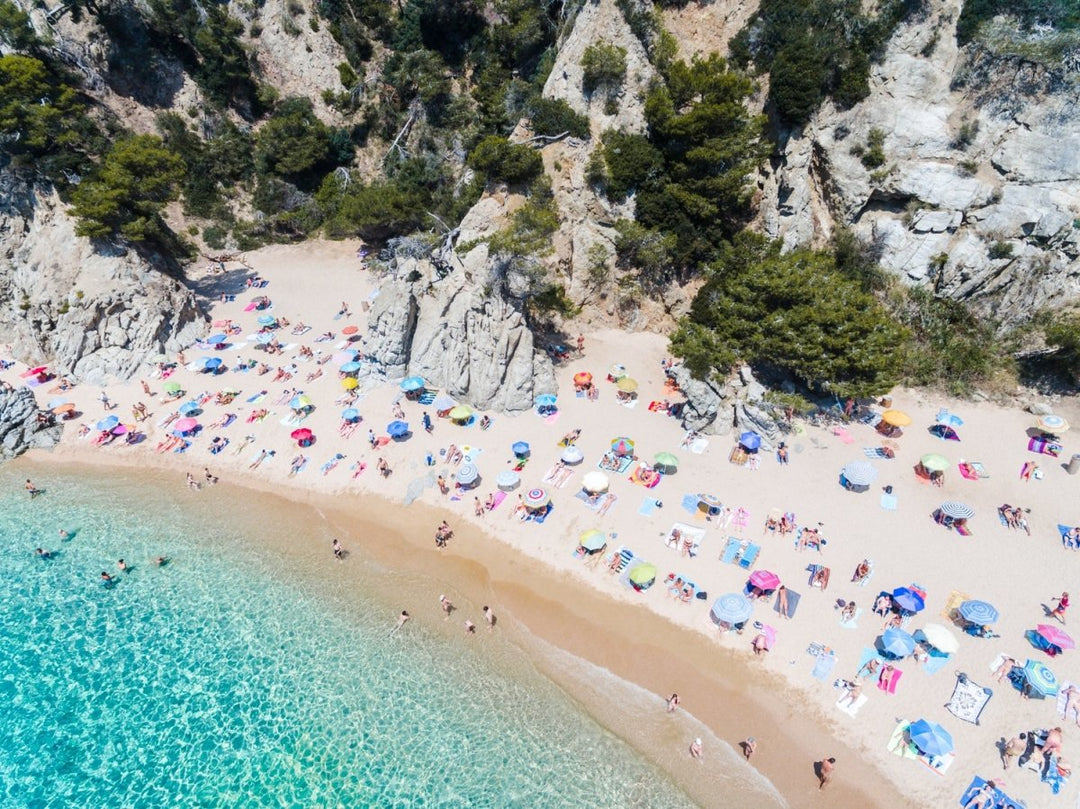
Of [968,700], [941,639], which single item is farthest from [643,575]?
[968,700]

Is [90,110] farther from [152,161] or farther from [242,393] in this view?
[242,393]

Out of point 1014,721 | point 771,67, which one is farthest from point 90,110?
point 1014,721

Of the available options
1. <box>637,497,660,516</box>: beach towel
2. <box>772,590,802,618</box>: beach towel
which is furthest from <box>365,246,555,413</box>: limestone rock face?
<box>772,590,802,618</box>: beach towel

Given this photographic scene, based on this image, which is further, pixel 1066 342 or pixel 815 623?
pixel 1066 342

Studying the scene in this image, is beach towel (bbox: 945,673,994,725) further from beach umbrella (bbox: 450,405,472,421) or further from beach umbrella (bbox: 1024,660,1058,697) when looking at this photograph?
beach umbrella (bbox: 450,405,472,421)

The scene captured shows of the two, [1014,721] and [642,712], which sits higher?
[1014,721]

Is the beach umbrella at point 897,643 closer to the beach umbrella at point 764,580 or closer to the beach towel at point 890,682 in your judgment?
the beach towel at point 890,682

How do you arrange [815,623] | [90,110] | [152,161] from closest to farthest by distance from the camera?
[815,623] → [152,161] → [90,110]

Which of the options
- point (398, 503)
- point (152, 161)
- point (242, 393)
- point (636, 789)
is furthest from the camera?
point (152, 161)
